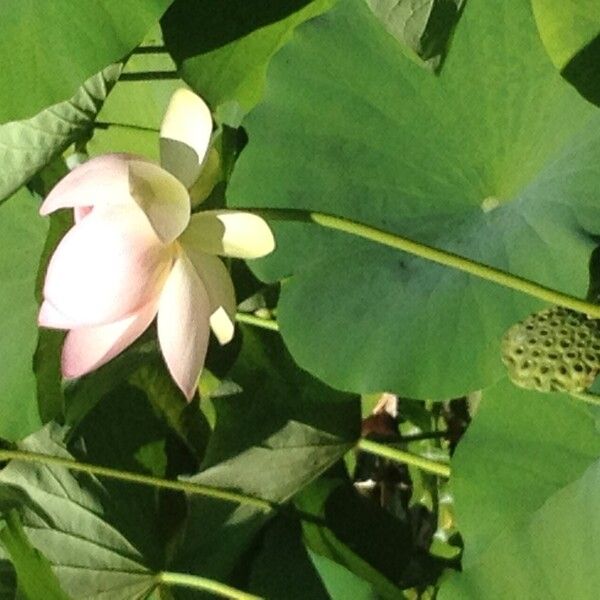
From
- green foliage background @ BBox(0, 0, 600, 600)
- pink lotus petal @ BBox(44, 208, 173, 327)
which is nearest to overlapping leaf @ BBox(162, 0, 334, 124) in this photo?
green foliage background @ BBox(0, 0, 600, 600)

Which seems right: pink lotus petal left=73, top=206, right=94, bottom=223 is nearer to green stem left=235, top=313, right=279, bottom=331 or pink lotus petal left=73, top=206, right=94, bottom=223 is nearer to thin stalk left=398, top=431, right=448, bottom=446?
green stem left=235, top=313, right=279, bottom=331

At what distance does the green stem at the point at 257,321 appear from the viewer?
982 mm

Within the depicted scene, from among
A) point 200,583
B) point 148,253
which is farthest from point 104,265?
point 200,583

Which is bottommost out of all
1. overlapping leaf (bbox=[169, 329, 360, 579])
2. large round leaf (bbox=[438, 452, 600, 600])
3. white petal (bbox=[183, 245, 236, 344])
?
overlapping leaf (bbox=[169, 329, 360, 579])

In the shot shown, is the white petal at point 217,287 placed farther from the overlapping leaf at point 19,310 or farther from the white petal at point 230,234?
the overlapping leaf at point 19,310

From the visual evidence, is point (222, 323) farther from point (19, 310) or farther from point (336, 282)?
point (19, 310)

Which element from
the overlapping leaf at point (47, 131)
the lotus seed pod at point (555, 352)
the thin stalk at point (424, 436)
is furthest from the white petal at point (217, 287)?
the thin stalk at point (424, 436)

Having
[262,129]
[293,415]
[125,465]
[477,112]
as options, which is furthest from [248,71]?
[125,465]

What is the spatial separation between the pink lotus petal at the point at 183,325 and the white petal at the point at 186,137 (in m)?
0.06

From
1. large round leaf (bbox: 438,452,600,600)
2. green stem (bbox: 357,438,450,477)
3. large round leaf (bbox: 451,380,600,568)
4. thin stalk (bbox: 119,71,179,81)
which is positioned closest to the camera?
large round leaf (bbox: 438,452,600,600)

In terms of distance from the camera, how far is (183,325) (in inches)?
23.0

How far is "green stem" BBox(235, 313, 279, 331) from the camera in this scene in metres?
0.98

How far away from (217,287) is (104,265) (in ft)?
0.26

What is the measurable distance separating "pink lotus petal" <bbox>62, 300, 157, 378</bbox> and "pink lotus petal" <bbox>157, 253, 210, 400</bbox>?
1cm
